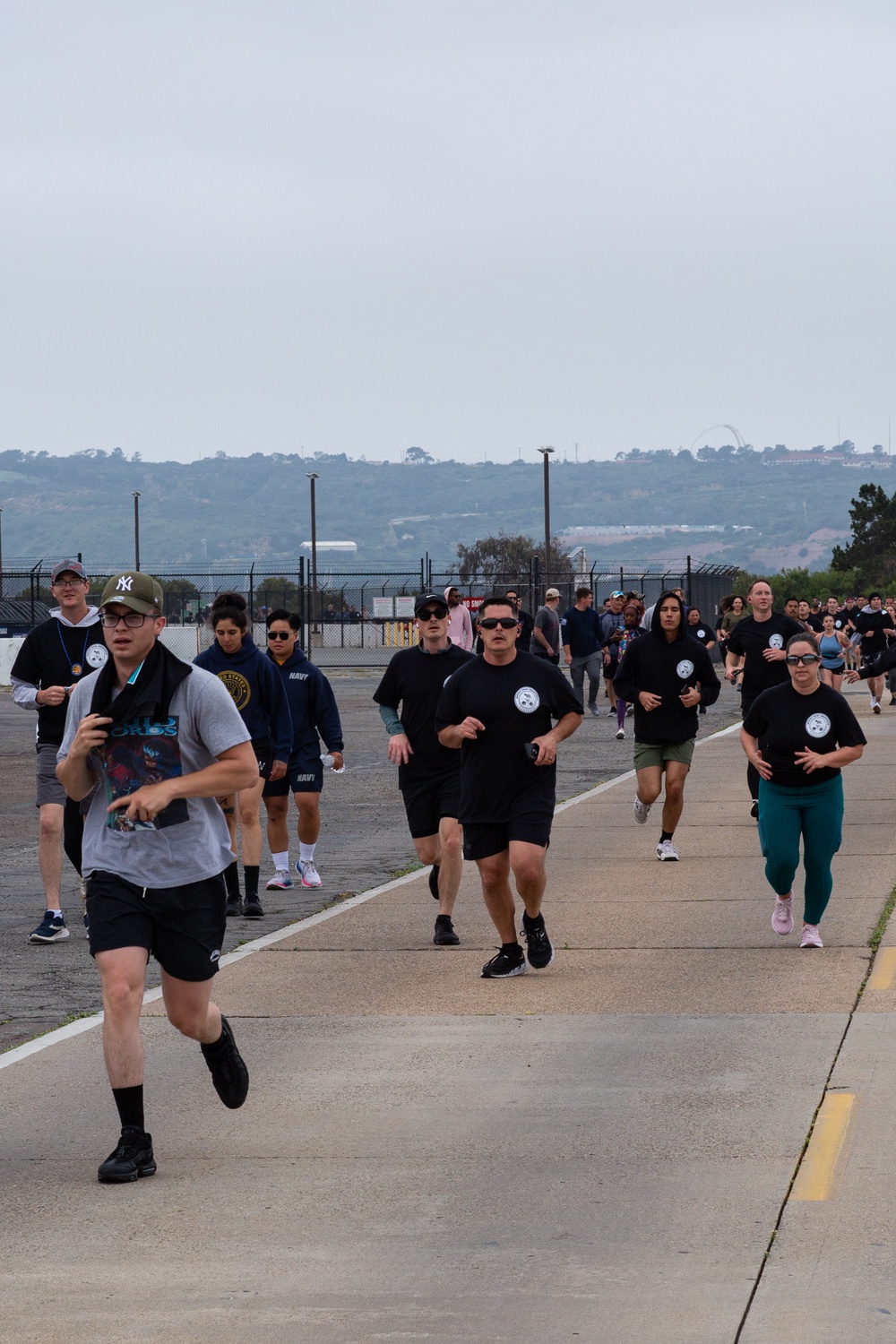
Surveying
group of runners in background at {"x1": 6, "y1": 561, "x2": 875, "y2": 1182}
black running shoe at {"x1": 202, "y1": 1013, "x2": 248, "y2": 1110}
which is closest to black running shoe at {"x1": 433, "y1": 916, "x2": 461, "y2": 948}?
group of runners in background at {"x1": 6, "y1": 561, "x2": 875, "y2": 1182}

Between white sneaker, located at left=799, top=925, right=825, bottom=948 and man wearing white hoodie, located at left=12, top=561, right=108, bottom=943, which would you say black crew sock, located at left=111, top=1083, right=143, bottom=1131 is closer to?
man wearing white hoodie, located at left=12, top=561, right=108, bottom=943

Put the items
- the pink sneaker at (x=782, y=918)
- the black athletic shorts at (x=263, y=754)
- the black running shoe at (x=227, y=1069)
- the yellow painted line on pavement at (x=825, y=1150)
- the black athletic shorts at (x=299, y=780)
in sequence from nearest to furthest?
the yellow painted line on pavement at (x=825, y=1150) → the black running shoe at (x=227, y=1069) → the pink sneaker at (x=782, y=918) → the black athletic shorts at (x=263, y=754) → the black athletic shorts at (x=299, y=780)

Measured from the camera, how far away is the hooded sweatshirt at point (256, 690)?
10969 mm

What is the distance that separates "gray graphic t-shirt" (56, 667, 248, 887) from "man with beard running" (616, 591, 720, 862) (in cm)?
728

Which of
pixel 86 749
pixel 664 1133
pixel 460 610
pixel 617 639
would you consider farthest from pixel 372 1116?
pixel 617 639

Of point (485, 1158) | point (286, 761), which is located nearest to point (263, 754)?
point (286, 761)

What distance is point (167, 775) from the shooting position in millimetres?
5617

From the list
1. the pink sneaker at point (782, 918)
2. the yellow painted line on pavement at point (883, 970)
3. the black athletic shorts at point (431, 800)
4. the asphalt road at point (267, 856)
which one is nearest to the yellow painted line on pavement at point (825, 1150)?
the yellow painted line on pavement at point (883, 970)

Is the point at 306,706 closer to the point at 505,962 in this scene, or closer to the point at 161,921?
the point at 505,962

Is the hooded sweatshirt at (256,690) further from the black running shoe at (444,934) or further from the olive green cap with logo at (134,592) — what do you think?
the olive green cap with logo at (134,592)

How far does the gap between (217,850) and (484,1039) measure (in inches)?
82.7

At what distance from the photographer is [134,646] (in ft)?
18.4

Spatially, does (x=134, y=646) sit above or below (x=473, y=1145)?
above

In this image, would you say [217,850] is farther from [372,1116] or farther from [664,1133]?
[664,1133]
